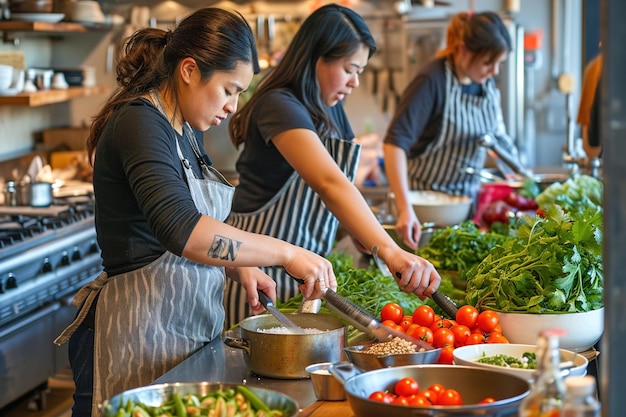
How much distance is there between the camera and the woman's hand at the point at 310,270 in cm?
221

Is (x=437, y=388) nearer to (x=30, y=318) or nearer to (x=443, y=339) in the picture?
(x=443, y=339)

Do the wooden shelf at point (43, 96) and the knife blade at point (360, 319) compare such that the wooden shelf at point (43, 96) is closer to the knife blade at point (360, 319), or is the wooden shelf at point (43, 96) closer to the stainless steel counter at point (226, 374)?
the stainless steel counter at point (226, 374)

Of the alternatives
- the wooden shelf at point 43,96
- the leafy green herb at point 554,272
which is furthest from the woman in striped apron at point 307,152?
the wooden shelf at point 43,96

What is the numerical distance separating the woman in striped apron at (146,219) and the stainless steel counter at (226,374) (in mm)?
69

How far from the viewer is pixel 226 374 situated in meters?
2.34

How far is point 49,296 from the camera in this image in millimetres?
4770

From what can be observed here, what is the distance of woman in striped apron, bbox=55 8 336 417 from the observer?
2.40 meters

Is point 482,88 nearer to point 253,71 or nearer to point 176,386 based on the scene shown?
point 253,71

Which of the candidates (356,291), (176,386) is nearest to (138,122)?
(176,386)

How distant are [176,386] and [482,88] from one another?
11.1 ft

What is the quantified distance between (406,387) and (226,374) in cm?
58

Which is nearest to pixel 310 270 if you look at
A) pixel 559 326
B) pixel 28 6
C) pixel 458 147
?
pixel 559 326

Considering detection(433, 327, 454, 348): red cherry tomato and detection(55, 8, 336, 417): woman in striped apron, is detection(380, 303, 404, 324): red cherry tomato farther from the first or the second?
detection(55, 8, 336, 417): woman in striped apron

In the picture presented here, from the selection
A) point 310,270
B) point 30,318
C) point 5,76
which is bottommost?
point 30,318
